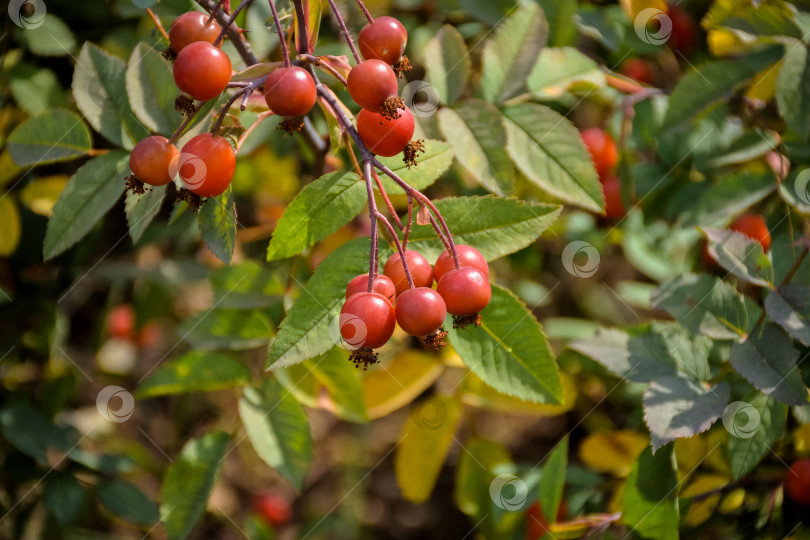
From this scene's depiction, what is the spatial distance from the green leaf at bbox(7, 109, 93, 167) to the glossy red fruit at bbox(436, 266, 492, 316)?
3.67 ft

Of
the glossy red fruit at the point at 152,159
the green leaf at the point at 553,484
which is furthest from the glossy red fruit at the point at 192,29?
the green leaf at the point at 553,484

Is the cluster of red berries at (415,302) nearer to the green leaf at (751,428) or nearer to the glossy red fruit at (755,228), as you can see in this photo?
the green leaf at (751,428)

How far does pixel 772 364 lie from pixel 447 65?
1.21 metres

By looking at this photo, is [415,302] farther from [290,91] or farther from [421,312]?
[290,91]

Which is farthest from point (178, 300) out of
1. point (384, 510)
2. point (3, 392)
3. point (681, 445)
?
point (681, 445)

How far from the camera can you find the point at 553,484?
1.78 metres

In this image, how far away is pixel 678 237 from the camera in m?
2.63

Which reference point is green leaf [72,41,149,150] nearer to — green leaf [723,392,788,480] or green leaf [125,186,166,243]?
green leaf [125,186,166,243]

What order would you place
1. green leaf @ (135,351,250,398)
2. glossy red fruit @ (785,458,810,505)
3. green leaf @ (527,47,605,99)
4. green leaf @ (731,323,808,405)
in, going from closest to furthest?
green leaf @ (731,323,808,405) < glossy red fruit @ (785,458,810,505) < green leaf @ (135,351,250,398) < green leaf @ (527,47,605,99)

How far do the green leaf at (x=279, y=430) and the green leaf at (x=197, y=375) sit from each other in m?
0.07

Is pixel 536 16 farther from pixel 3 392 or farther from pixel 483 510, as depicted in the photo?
pixel 3 392

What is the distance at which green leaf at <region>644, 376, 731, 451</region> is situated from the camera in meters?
1.42

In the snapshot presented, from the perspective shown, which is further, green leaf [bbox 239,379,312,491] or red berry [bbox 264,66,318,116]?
green leaf [bbox 239,379,312,491]

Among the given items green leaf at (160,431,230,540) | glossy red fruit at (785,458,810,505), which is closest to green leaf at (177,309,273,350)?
green leaf at (160,431,230,540)
